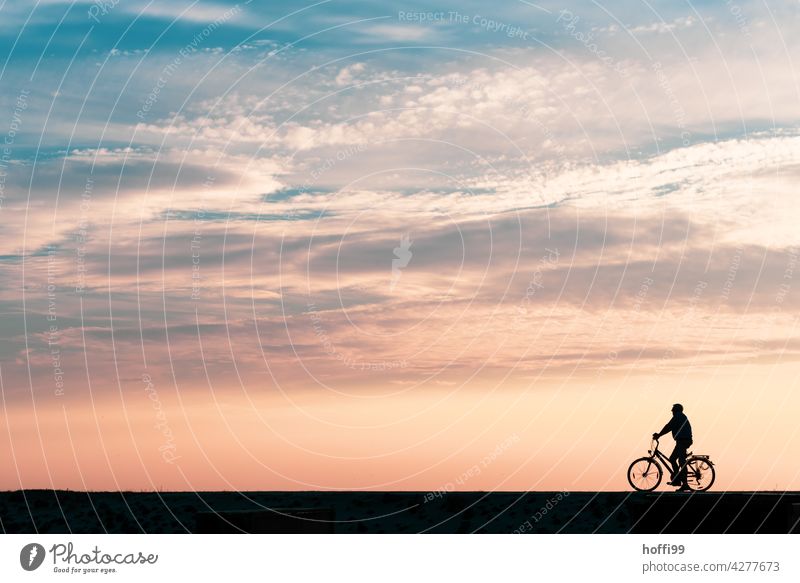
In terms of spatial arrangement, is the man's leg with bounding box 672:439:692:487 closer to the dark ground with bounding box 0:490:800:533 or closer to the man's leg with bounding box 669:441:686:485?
the man's leg with bounding box 669:441:686:485

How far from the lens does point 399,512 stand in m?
36.3

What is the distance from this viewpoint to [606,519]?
33281 mm

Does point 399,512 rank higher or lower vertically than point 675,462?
lower

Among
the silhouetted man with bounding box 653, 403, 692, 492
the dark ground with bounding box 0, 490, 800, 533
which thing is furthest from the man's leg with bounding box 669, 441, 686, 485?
the dark ground with bounding box 0, 490, 800, 533

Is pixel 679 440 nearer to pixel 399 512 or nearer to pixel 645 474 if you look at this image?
pixel 645 474

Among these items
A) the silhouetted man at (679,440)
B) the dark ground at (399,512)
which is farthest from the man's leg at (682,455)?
the dark ground at (399,512)

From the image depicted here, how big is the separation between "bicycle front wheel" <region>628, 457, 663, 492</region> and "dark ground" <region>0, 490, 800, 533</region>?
368 mm

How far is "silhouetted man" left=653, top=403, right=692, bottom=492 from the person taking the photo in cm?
3353

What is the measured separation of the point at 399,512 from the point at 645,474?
737 cm

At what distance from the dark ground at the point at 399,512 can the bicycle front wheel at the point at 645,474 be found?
0.37 metres

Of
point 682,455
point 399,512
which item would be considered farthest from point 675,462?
point 399,512

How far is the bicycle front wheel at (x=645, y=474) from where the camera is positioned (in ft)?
112
